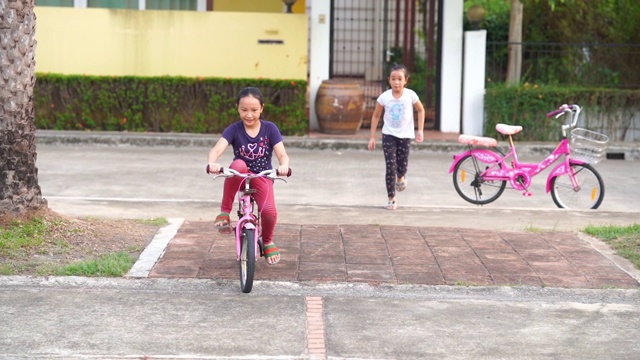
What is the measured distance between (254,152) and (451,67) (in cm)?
1124

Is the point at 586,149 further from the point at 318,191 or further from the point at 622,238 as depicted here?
the point at 318,191

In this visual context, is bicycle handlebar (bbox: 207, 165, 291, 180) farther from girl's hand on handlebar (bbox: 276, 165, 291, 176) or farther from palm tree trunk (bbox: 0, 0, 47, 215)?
palm tree trunk (bbox: 0, 0, 47, 215)

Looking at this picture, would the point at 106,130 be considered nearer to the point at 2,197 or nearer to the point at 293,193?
the point at 293,193

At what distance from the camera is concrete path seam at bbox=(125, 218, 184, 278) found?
7652mm

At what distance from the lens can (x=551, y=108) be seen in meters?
17.9

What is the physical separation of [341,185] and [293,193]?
990 millimetres

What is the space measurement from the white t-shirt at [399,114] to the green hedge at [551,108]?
7125mm

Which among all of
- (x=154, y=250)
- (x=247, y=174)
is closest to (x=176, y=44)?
(x=154, y=250)

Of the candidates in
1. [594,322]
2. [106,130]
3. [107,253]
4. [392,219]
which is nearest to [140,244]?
[107,253]

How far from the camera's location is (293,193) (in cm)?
1269

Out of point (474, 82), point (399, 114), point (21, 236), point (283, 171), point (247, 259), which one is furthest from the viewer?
point (474, 82)

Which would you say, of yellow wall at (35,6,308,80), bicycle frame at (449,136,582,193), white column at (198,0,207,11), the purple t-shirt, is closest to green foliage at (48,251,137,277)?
the purple t-shirt

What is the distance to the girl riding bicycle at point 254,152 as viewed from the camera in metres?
7.58

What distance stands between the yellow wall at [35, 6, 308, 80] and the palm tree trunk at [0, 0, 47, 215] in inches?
384
